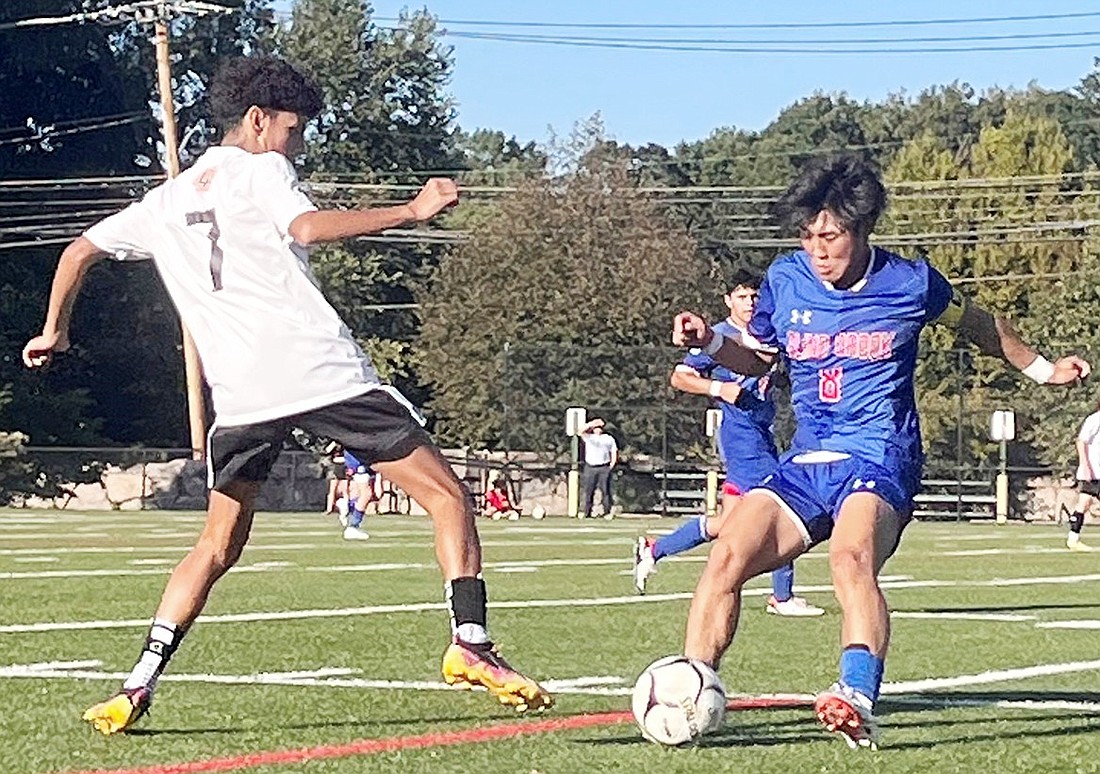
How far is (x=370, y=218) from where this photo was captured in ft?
21.5

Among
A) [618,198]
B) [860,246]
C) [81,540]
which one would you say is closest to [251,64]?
[860,246]

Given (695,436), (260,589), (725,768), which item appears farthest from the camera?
(695,436)

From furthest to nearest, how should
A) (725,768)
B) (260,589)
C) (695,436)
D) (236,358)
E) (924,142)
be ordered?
(924,142)
(695,436)
(260,589)
(236,358)
(725,768)

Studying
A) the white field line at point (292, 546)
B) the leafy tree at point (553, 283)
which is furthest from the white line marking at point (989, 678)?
the leafy tree at point (553, 283)

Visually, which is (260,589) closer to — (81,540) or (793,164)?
(81,540)

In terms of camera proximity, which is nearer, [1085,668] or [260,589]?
[1085,668]

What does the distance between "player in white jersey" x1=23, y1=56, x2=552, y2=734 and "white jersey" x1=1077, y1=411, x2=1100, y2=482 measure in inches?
771

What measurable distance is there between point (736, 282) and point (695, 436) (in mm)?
30800

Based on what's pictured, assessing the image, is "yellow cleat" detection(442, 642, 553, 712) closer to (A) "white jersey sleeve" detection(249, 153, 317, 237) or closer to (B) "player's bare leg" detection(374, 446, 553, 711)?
(B) "player's bare leg" detection(374, 446, 553, 711)

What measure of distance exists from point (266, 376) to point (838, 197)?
6.12ft

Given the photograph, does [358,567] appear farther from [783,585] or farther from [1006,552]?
[1006,552]

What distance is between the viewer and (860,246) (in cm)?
710

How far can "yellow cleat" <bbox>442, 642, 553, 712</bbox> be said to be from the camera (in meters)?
6.90

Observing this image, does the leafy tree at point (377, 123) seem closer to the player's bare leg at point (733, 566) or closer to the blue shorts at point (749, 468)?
the blue shorts at point (749, 468)
